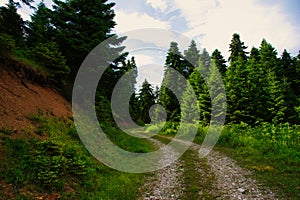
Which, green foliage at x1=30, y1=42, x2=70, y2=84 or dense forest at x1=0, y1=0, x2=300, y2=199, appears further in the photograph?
green foliage at x1=30, y1=42, x2=70, y2=84

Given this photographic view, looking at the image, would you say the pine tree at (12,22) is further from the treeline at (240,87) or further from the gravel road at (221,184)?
the treeline at (240,87)

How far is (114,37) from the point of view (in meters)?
22.8

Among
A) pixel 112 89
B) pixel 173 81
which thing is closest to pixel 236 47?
pixel 173 81

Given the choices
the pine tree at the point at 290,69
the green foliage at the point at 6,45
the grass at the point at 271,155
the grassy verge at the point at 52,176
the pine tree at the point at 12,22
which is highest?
the pine tree at the point at 290,69

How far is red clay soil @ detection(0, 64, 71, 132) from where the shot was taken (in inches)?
377

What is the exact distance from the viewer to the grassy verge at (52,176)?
20.1 ft

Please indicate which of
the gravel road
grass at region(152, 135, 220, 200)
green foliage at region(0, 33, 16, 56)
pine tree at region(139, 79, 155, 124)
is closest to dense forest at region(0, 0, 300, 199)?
green foliage at region(0, 33, 16, 56)

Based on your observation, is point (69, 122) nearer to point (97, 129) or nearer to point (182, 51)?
point (97, 129)

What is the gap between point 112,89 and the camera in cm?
2694

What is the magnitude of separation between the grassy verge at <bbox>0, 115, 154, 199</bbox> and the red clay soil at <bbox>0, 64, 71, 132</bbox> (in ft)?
3.95

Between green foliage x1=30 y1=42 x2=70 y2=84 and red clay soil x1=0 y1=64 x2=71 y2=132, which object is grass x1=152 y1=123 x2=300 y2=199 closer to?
red clay soil x1=0 y1=64 x2=71 y2=132

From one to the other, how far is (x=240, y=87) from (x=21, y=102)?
78.2 feet

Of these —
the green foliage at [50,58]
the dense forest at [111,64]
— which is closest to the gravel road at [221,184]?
the dense forest at [111,64]

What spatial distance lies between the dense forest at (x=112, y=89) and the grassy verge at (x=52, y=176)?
50mm
